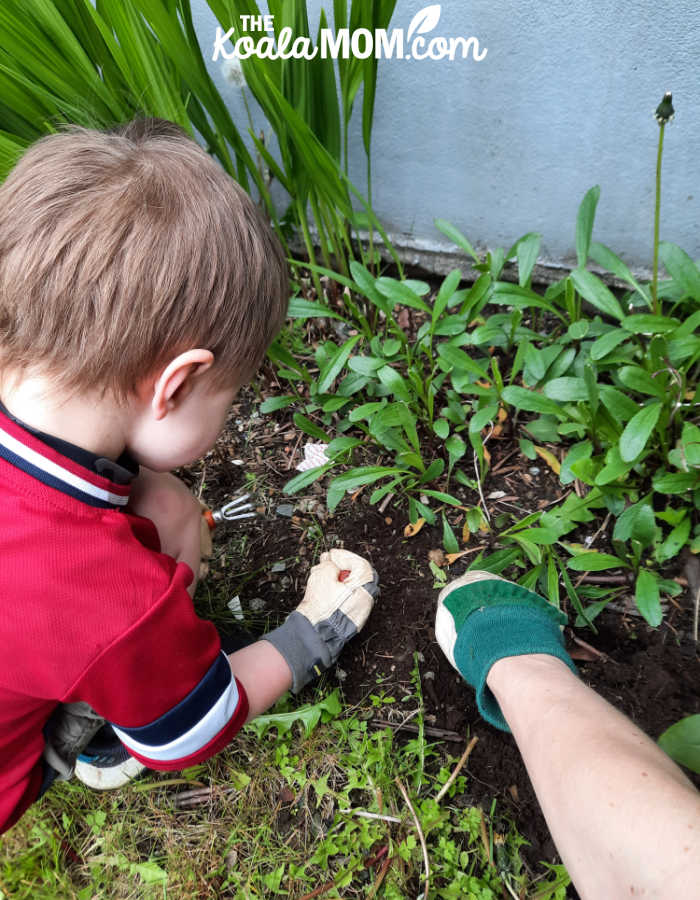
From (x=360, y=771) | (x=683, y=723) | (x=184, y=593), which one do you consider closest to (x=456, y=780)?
(x=360, y=771)

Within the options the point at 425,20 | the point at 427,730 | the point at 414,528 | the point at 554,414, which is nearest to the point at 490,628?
the point at 427,730

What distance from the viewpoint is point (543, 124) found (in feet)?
4.64

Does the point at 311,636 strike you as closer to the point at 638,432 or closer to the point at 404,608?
the point at 404,608

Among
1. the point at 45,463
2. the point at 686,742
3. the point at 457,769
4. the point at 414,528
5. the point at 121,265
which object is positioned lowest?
the point at 457,769

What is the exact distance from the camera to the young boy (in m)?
0.80

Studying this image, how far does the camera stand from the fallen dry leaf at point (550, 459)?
53.8 inches

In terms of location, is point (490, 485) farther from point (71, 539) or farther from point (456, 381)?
point (71, 539)

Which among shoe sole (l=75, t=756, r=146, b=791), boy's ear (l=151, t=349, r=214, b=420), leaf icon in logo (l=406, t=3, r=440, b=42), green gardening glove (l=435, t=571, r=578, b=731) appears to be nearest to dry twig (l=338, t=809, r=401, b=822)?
green gardening glove (l=435, t=571, r=578, b=731)

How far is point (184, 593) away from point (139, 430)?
9.1 inches

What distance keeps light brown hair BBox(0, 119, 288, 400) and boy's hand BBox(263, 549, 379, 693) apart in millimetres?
556

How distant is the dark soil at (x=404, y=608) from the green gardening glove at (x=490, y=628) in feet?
0.26

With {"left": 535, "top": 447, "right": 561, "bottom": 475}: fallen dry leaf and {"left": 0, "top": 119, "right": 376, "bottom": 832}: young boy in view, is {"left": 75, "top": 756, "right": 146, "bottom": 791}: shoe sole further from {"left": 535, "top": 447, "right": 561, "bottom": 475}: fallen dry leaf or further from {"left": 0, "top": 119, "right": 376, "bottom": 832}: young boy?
{"left": 535, "top": 447, "right": 561, "bottom": 475}: fallen dry leaf

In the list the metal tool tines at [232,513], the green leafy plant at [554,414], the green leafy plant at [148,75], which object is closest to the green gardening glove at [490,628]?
the green leafy plant at [554,414]

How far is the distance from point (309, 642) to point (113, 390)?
0.61 meters
